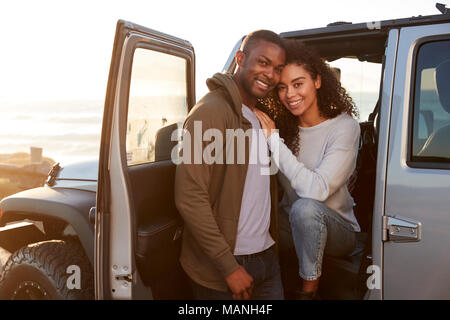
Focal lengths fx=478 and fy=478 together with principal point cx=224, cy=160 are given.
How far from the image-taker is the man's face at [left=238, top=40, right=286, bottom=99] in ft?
8.18

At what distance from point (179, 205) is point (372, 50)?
73.3 inches

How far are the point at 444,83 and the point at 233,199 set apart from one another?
4.23 feet

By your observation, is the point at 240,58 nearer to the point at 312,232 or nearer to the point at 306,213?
the point at 306,213

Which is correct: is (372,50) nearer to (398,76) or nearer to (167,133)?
(398,76)

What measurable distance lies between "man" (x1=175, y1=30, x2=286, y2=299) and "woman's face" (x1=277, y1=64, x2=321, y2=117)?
281 millimetres

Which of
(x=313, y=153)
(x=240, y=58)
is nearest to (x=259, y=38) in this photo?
(x=240, y=58)

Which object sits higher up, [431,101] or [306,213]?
[431,101]

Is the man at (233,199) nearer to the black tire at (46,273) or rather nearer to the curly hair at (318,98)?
the curly hair at (318,98)

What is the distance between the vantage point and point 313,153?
2.86 meters

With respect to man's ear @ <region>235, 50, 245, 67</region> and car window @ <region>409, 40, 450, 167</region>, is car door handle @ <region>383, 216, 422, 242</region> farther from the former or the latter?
man's ear @ <region>235, 50, 245, 67</region>

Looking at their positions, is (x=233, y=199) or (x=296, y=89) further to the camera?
(x=296, y=89)

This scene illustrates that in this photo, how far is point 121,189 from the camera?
2.31 metres

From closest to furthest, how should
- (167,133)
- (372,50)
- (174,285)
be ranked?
(174,285)
(167,133)
(372,50)
